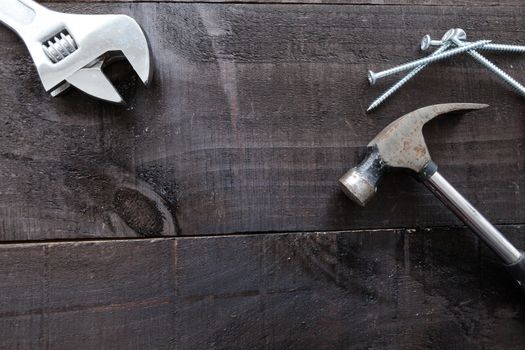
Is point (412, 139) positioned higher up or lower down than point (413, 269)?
higher up

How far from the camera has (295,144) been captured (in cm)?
85

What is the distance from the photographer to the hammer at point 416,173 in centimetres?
80

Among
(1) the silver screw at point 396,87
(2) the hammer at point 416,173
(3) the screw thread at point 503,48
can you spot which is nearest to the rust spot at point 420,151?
(2) the hammer at point 416,173

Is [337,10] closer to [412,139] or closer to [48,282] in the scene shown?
[412,139]

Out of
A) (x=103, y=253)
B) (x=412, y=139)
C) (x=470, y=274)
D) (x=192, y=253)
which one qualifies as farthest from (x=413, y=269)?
(x=103, y=253)

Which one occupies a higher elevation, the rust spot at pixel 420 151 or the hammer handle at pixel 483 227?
the rust spot at pixel 420 151

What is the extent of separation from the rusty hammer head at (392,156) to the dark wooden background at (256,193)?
2.3 inches

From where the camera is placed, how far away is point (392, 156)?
2.63 feet

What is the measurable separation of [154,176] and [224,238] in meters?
0.15

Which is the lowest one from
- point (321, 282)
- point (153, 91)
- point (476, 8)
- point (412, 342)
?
point (412, 342)

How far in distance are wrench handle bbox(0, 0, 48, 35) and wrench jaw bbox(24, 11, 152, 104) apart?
20 millimetres

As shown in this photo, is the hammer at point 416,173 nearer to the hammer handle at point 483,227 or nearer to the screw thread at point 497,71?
the hammer handle at point 483,227

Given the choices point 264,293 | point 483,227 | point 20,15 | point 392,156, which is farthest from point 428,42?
point 20,15

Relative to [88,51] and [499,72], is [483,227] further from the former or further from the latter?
[88,51]
